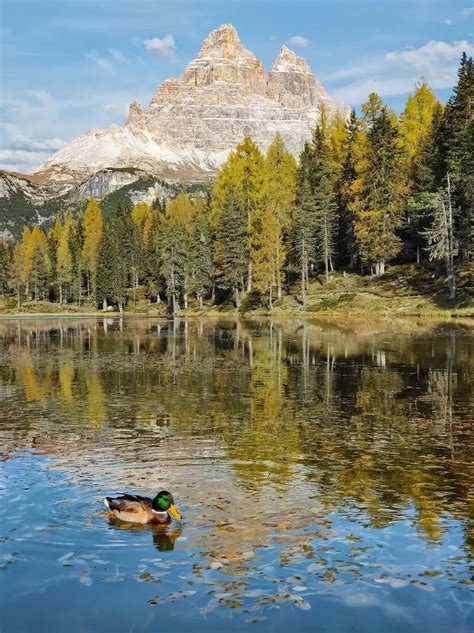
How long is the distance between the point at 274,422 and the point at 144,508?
27.2ft

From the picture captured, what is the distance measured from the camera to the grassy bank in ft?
209

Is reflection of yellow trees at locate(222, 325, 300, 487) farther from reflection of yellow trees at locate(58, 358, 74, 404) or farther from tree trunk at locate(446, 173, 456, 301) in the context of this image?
tree trunk at locate(446, 173, 456, 301)

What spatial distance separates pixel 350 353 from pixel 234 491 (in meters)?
24.4

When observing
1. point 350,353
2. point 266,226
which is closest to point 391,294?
point 266,226

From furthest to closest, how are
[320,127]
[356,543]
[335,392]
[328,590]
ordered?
[320,127] → [335,392] → [356,543] → [328,590]

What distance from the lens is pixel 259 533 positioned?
9727 mm

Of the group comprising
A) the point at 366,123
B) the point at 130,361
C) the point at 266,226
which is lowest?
the point at 130,361

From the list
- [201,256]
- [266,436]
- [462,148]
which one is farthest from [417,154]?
[266,436]

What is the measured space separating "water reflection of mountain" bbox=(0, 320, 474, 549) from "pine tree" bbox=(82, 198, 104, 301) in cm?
9162

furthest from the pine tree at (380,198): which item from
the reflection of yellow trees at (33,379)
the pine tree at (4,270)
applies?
the pine tree at (4,270)

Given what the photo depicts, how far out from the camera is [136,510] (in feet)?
33.3

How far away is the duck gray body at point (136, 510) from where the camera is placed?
33.3ft

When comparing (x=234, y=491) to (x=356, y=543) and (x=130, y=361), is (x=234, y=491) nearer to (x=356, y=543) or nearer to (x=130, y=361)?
(x=356, y=543)

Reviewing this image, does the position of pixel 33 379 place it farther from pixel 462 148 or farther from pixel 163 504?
pixel 462 148
